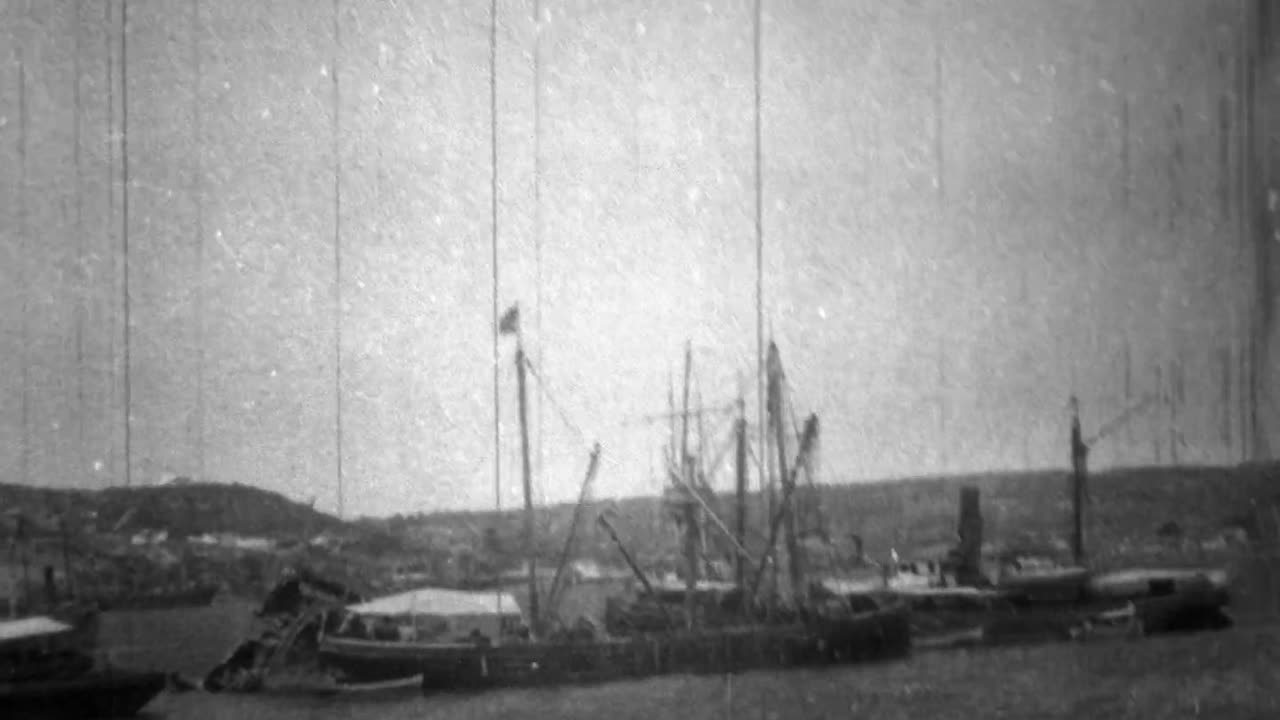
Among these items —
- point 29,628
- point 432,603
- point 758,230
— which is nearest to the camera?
point 29,628

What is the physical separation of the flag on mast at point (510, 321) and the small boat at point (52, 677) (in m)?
2.65

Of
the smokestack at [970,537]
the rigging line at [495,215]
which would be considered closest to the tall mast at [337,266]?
the rigging line at [495,215]

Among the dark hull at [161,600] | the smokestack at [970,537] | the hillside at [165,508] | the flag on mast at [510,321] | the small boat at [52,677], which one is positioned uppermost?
the flag on mast at [510,321]

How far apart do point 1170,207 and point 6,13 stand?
20.9 feet

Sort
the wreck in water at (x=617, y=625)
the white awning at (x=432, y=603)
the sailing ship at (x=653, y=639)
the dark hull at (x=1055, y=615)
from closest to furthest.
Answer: the wreck in water at (x=617, y=625) < the white awning at (x=432, y=603) < the sailing ship at (x=653, y=639) < the dark hull at (x=1055, y=615)

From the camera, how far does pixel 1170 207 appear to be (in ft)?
27.6

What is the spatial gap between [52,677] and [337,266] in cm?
255

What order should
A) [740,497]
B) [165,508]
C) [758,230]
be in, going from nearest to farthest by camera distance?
[165,508], [758,230], [740,497]

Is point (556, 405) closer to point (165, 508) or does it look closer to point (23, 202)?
point (165, 508)

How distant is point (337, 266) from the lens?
7.69 metres

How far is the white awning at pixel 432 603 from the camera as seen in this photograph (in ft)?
28.6

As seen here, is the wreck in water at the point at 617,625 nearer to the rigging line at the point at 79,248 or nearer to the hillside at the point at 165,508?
the hillside at the point at 165,508

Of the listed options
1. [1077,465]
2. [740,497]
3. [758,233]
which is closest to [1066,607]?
[1077,465]

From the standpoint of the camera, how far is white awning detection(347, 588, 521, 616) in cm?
873
